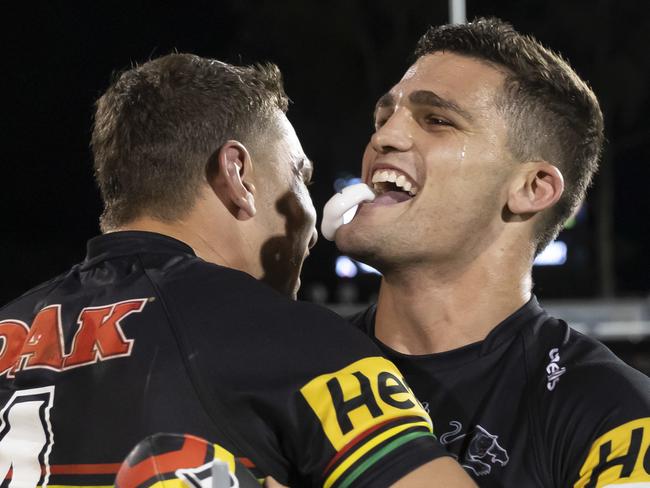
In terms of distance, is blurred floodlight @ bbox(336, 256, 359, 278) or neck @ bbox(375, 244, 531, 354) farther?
blurred floodlight @ bbox(336, 256, 359, 278)

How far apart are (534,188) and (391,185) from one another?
1.12 ft

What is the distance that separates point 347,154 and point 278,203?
726 inches

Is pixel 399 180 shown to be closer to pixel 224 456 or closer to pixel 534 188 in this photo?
pixel 534 188

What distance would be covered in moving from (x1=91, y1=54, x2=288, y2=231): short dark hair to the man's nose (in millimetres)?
270

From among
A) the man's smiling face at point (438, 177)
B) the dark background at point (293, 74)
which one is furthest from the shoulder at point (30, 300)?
the dark background at point (293, 74)

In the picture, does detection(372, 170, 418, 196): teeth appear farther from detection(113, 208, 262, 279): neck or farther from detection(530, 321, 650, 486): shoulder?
detection(530, 321, 650, 486): shoulder

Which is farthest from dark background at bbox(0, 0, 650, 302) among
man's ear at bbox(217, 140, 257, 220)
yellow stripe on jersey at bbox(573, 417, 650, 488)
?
yellow stripe on jersey at bbox(573, 417, 650, 488)

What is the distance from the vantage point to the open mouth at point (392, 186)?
2.23 meters

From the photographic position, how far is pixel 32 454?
5.45 feet

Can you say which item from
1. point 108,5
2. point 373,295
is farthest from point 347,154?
point 108,5

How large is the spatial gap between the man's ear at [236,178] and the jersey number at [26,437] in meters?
0.59

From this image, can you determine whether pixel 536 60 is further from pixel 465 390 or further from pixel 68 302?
pixel 68 302

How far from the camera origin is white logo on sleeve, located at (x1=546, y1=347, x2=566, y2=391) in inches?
75.6

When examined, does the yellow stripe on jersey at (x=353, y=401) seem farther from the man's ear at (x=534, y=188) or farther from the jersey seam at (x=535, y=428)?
the man's ear at (x=534, y=188)
